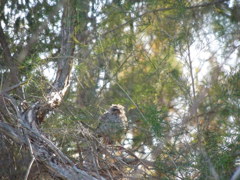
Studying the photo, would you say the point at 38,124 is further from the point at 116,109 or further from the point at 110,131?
the point at 116,109

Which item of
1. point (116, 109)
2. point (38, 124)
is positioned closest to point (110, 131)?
point (116, 109)

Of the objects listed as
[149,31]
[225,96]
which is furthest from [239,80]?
[149,31]

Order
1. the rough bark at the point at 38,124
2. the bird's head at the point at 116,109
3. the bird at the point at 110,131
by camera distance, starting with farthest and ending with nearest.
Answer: the bird's head at the point at 116,109 < the bird at the point at 110,131 < the rough bark at the point at 38,124

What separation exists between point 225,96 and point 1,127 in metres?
2.76

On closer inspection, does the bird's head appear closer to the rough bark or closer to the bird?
the bird

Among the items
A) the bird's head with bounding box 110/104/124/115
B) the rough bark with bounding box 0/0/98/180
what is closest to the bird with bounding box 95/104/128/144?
the bird's head with bounding box 110/104/124/115

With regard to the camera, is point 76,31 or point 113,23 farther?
point 113,23

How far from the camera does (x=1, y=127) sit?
534 cm

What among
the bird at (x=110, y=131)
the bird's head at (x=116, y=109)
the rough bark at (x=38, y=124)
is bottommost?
the rough bark at (x=38, y=124)

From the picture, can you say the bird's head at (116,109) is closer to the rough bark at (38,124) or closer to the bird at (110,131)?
the bird at (110,131)

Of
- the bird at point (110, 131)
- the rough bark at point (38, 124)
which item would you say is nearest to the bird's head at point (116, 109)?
the bird at point (110, 131)

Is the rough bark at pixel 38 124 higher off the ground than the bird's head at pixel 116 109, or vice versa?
the bird's head at pixel 116 109

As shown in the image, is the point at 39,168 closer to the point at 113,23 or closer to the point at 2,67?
the point at 2,67

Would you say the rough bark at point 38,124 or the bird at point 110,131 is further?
the bird at point 110,131
